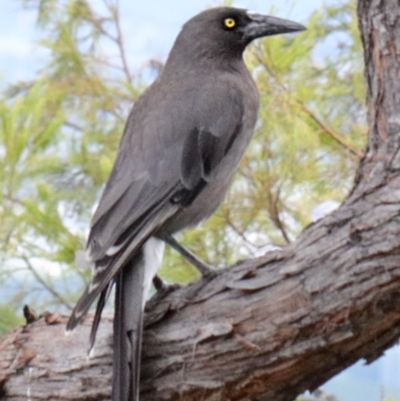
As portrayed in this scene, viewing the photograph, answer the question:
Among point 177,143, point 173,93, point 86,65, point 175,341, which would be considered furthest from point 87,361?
point 86,65

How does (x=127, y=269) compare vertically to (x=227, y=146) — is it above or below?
below

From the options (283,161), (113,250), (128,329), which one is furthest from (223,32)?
(128,329)

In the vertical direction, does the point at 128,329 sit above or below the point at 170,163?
below

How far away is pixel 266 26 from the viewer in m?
2.65

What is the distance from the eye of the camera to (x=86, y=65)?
149 inches

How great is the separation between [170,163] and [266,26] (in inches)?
21.6

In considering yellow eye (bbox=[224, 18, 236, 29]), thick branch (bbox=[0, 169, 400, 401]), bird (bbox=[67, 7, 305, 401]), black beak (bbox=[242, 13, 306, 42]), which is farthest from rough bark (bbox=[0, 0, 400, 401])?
yellow eye (bbox=[224, 18, 236, 29])

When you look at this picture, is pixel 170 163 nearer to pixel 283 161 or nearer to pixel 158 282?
pixel 158 282

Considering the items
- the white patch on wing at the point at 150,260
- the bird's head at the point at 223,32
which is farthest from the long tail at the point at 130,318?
the bird's head at the point at 223,32

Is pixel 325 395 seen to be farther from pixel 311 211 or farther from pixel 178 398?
pixel 178 398

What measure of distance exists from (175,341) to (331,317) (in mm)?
355

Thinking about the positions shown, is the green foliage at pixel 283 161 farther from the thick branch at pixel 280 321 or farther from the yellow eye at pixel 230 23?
the thick branch at pixel 280 321

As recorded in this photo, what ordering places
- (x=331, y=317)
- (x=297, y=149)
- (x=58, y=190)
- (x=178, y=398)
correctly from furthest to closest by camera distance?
(x=58, y=190)
(x=297, y=149)
(x=178, y=398)
(x=331, y=317)

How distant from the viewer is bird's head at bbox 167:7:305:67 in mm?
2670
